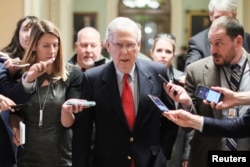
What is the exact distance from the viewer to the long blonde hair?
106 inches

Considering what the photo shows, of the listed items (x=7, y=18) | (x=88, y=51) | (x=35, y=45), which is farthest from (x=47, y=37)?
(x=7, y=18)

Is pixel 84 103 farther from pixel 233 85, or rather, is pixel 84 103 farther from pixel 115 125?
pixel 233 85

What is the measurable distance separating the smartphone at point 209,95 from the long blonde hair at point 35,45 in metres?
0.83

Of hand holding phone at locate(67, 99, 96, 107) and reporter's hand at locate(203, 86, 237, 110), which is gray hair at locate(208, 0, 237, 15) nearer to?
reporter's hand at locate(203, 86, 237, 110)

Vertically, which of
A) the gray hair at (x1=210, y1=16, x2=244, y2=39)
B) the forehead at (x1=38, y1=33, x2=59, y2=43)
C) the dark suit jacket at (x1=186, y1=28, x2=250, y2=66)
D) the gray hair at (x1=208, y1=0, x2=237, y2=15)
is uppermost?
the gray hair at (x1=208, y1=0, x2=237, y2=15)

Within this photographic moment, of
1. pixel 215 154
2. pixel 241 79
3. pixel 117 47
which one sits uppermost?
pixel 117 47

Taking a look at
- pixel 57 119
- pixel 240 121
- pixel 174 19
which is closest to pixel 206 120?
pixel 240 121

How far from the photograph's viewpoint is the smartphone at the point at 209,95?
7.55 ft

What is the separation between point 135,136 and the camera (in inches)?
96.2

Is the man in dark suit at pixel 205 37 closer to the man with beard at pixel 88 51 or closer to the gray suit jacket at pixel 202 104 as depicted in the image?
the gray suit jacket at pixel 202 104

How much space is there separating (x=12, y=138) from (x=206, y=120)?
114cm

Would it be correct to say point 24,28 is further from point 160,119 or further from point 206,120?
point 206,120

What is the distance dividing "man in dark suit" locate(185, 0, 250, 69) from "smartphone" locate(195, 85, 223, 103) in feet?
2.99

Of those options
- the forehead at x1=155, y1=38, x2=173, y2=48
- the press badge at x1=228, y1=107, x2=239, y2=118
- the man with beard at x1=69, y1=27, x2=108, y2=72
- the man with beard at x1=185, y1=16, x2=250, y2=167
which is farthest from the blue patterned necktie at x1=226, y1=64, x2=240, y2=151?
the man with beard at x1=69, y1=27, x2=108, y2=72
